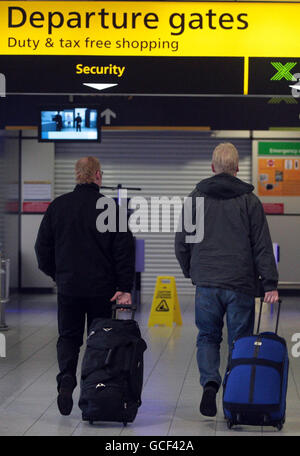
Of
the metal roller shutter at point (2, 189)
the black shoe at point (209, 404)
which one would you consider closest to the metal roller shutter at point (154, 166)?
the metal roller shutter at point (2, 189)

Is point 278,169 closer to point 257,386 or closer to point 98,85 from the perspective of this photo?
point 98,85

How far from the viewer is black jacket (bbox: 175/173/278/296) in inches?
264

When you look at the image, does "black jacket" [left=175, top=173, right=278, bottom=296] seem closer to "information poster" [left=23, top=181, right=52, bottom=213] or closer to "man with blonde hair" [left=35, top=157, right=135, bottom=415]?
"man with blonde hair" [left=35, top=157, right=135, bottom=415]

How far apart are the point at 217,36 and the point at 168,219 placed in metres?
9.96

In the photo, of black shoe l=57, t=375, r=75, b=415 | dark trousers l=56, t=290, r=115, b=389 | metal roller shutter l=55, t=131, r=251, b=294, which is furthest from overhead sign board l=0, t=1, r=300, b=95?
metal roller shutter l=55, t=131, r=251, b=294

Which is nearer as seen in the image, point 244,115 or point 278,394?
point 278,394

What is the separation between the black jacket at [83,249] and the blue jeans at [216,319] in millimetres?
528

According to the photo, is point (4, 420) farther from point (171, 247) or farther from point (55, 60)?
point (171, 247)

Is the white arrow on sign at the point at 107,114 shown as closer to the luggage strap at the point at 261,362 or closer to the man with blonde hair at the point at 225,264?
the man with blonde hair at the point at 225,264

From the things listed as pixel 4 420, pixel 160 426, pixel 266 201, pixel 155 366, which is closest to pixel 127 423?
pixel 160 426

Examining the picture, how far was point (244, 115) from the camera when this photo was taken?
36.8 ft

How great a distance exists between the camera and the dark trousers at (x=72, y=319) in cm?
684

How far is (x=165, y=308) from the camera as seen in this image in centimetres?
1316
